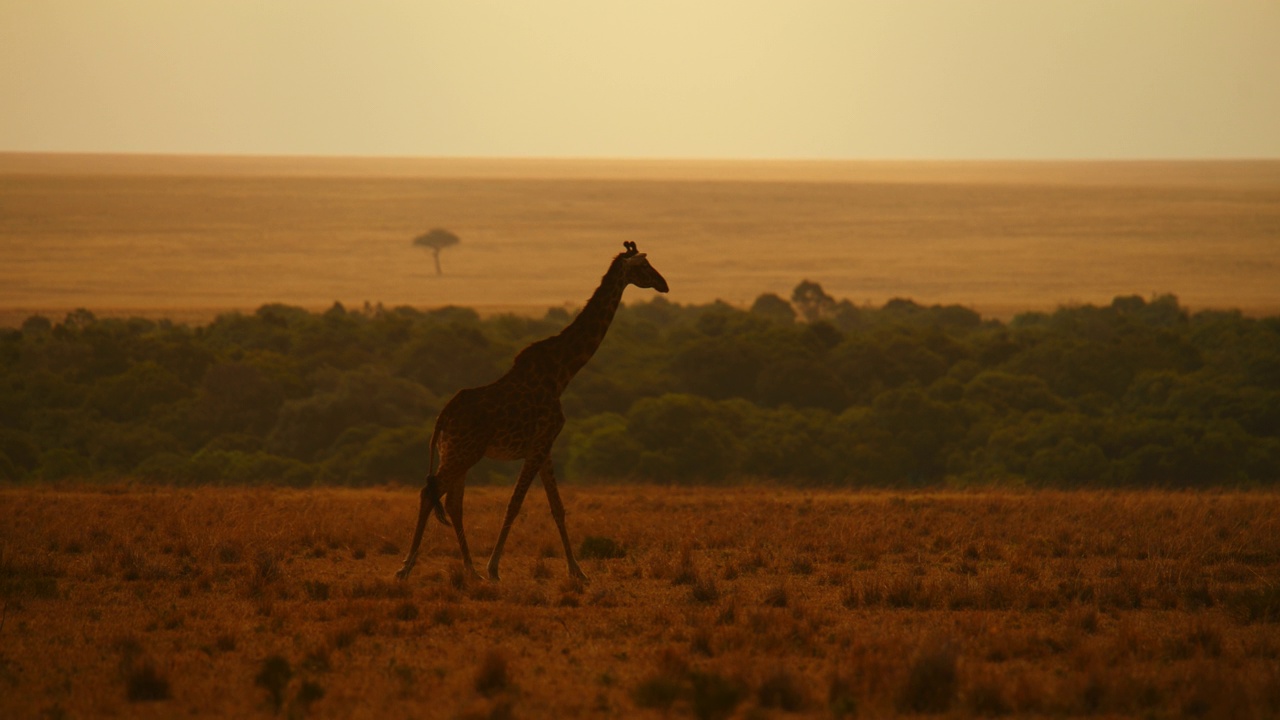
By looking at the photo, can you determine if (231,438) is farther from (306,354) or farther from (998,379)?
(998,379)

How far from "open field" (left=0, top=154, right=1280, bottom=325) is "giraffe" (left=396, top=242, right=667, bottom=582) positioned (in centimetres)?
8068

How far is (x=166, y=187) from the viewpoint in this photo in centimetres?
17162

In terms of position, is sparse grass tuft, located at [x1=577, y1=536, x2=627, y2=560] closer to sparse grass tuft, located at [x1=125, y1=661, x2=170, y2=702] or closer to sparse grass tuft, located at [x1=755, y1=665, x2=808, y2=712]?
sparse grass tuft, located at [x1=755, y1=665, x2=808, y2=712]

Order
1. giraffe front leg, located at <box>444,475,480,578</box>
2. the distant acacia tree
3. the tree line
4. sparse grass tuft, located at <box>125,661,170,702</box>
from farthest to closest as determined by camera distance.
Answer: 1. the distant acacia tree
2. the tree line
3. giraffe front leg, located at <box>444,475,480,578</box>
4. sparse grass tuft, located at <box>125,661,170,702</box>

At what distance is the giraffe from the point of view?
13.5m

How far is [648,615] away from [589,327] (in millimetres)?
3545

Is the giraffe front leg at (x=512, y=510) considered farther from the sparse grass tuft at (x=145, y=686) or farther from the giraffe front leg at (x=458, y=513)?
the sparse grass tuft at (x=145, y=686)

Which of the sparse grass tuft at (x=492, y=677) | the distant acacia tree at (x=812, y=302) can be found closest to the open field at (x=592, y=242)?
the distant acacia tree at (x=812, y=302)

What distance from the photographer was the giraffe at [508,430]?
1350 centimetres

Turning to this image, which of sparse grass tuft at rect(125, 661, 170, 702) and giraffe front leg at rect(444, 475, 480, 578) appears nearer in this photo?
sparse grass tuft at rect(125, 661, 170, 702)

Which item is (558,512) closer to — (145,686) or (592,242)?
(145,686)

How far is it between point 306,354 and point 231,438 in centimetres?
1176

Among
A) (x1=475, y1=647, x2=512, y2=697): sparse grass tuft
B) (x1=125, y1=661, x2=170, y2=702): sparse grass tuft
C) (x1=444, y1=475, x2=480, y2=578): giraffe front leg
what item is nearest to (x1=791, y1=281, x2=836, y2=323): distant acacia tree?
(x1=444, y1=475, x2=480, y2=578): giraffe front leg

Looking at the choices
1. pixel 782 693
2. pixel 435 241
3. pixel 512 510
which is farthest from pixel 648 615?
pixel 435 241
